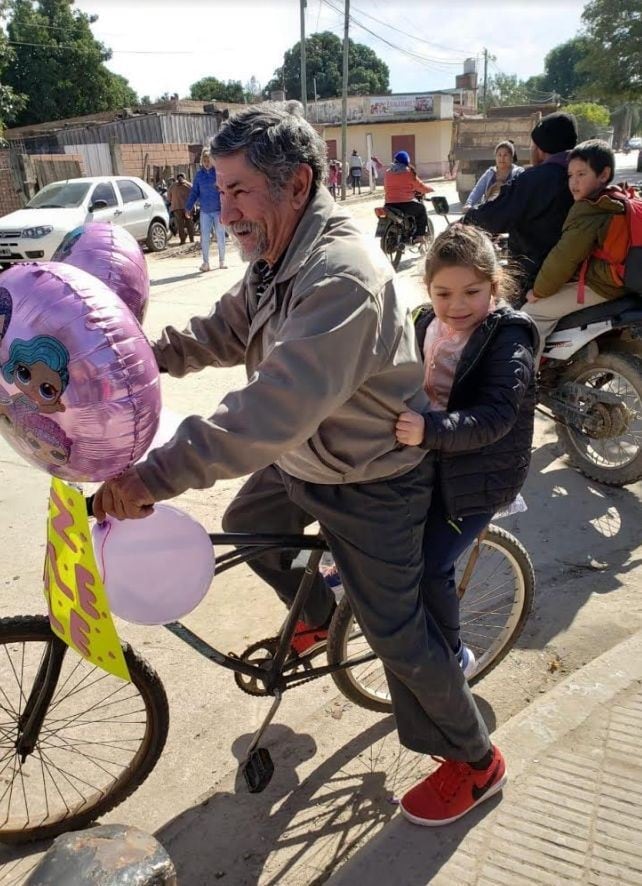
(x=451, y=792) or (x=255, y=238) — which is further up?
(x=255, y=238)

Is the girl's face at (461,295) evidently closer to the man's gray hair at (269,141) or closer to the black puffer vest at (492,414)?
the black puffer vest at (492,414)

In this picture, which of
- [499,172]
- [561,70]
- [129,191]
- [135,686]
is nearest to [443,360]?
[135,686]

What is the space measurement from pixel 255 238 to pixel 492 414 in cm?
81

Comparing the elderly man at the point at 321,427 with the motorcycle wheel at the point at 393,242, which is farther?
the motorcycle wheel at the point at 393,242

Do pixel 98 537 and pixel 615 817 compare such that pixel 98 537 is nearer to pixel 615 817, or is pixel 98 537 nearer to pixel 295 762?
pixel 295 762

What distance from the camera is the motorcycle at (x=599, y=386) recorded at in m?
4.25

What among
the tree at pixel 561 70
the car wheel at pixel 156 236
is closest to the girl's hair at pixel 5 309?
the car wheel at pixel 156 236

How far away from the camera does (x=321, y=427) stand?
193 centimetres

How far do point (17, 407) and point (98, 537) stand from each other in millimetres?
445

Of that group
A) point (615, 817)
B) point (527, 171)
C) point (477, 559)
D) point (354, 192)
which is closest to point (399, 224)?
point (527, 171)

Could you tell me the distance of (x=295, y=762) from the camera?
8.51 ft

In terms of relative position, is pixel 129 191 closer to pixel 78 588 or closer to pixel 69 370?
pixel 78 588

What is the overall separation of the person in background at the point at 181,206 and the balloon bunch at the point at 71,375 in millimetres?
14995

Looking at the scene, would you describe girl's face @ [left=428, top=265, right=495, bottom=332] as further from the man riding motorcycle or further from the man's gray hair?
the man riding motorcycle
